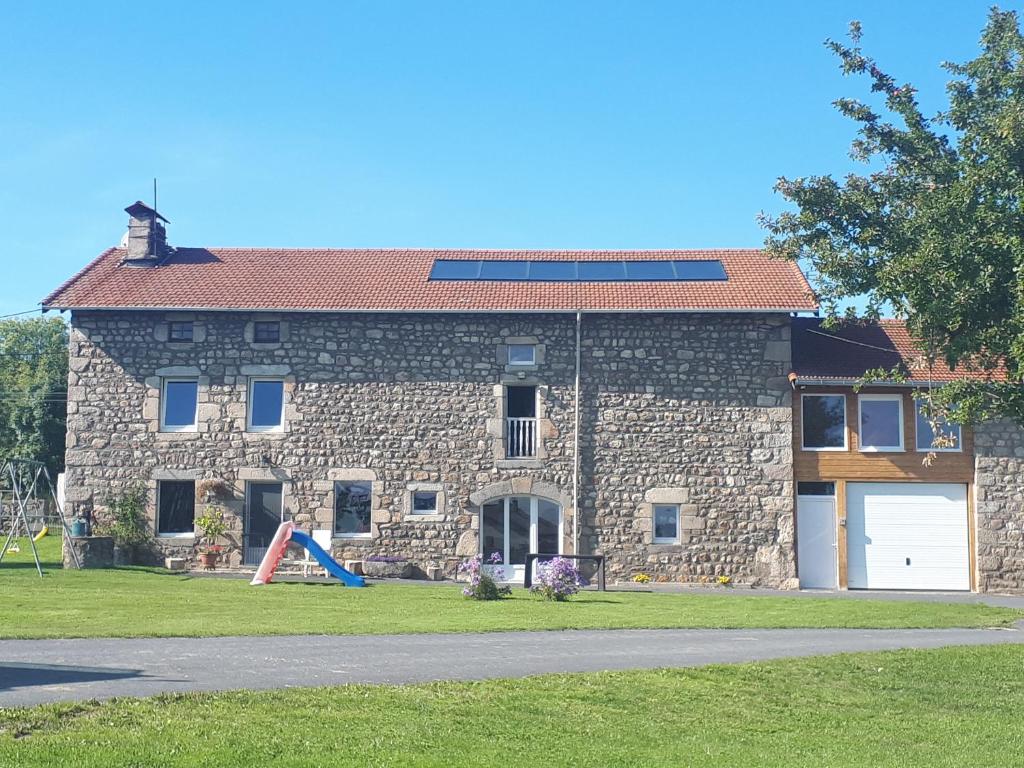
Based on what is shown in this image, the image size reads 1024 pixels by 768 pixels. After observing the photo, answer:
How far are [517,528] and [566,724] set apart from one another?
50.3ft

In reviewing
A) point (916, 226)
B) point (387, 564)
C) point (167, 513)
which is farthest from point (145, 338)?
point (916, 226)

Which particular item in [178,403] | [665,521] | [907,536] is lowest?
[907,536]

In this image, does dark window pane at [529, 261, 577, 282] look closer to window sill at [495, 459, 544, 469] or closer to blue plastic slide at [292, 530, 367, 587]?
window sill at [495, 459, 544, 469]

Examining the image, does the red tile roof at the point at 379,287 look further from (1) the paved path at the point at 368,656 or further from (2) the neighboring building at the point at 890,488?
(1) the paved path at the point at 368,656

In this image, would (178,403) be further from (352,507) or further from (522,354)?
(522,354)

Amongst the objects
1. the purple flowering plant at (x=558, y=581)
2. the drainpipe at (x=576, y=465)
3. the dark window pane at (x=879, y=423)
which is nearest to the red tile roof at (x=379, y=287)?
the drainpipe at (x=576, y=465)

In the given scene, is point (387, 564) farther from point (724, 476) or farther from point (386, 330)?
point (724, 476)

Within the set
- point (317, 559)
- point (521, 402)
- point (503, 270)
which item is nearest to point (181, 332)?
point (317, 559)

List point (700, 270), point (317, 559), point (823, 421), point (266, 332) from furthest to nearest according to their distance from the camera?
point (700, 270) < point (266, 332) < point (823, 421) < point (317, 559)

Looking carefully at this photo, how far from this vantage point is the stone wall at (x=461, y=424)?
22.8 meters

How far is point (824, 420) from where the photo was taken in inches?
916

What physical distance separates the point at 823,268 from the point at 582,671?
984 cm

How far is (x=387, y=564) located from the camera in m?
22.4

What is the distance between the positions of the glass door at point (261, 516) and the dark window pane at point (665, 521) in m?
7.88
